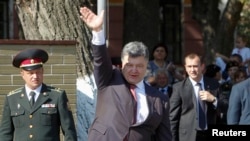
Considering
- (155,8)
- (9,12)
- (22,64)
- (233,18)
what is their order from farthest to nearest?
(9,12)
(233,18)
(155,8)
(22,64)

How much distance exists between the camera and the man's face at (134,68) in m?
6.63

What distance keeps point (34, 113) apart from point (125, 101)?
4.18ft

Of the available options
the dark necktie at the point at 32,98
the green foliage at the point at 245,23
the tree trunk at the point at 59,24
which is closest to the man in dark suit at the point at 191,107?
the tree trunk at the point at 59,24

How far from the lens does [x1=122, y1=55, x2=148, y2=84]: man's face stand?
6.63m

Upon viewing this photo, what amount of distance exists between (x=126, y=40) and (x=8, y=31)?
8.58m

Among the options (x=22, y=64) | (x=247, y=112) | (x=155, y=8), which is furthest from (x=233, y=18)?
(x=22, y=64)

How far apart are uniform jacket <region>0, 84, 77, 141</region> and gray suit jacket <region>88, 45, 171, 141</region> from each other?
949 mm

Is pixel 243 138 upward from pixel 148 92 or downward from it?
downward

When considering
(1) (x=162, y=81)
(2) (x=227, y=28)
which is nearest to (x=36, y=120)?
(1) (x=162, y=81)

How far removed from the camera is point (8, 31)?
2495cm

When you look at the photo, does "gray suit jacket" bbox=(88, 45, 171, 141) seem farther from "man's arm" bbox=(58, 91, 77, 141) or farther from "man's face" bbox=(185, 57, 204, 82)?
"man's face" bbox=(185, 57, 204, 82)

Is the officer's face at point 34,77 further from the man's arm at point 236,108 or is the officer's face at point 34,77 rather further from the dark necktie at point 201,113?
the dark necktie at point 201,113

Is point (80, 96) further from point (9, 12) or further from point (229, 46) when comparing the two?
point (9, 12)

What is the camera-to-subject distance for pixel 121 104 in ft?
21.8
